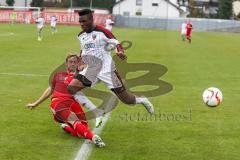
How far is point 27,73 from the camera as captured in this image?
17.1 meters

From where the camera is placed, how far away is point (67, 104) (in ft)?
27.4

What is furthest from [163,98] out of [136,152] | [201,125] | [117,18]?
[117,18]

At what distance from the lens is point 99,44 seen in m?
8.59

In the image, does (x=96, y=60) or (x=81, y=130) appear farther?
(x=96, y=60)

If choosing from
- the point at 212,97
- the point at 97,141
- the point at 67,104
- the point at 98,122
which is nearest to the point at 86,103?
the point at 98,122

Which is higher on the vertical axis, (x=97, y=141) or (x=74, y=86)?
(x=74, y=86)

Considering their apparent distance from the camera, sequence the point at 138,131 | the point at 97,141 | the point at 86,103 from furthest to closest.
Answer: the point at 138,131 → the point at 86,103 → the point at 97,141

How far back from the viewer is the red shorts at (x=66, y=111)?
8.19 meters

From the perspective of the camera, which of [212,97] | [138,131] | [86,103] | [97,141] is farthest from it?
[212,97]

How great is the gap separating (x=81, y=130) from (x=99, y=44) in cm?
159

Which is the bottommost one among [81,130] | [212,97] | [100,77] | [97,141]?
[97,141]

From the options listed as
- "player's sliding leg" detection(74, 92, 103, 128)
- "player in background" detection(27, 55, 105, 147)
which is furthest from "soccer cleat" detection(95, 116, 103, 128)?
"player in background" detection(27, 55, 105, 147)

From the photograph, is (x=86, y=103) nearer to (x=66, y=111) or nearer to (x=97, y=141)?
(x=66, y=111)

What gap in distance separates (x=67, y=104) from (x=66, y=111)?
Result: 166mm
